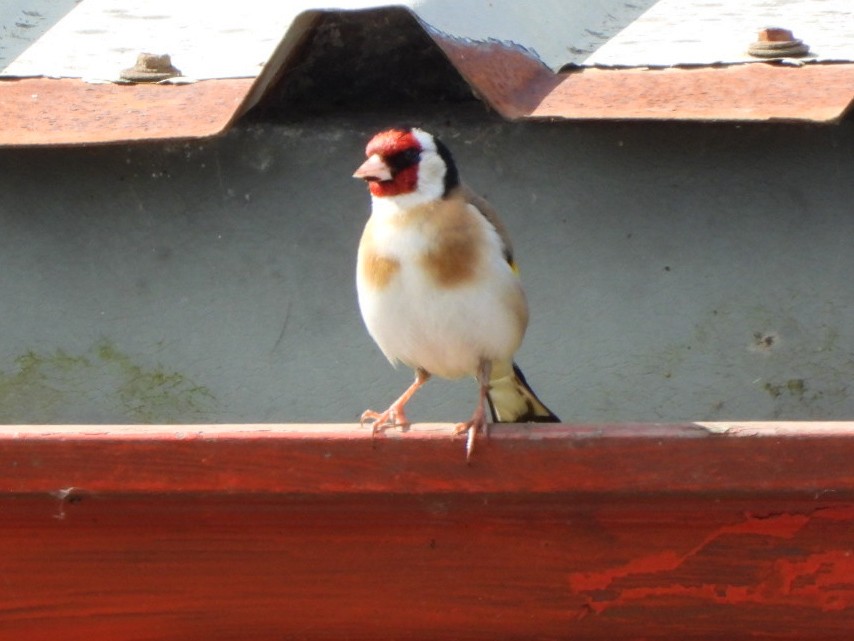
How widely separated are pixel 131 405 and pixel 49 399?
202mm

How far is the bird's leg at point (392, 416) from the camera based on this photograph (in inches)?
88.4

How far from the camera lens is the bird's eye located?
3.07 meters

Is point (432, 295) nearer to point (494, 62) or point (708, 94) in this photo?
point (494, 62)

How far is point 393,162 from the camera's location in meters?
3.08

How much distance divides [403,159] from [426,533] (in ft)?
3.71

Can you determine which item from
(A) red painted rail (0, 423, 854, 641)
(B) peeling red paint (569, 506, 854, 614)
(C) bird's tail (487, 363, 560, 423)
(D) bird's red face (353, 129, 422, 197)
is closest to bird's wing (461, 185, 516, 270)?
(D) bird's red face (353, 129, 422, 197)

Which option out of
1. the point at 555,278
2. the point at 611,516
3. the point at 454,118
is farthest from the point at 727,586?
the point at 454,118

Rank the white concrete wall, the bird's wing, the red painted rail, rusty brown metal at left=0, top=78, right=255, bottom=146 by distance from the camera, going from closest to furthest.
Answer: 1. the red painted rail
2. rusty brown metal at left=0, top=78, right=255, bottom=146
3. the bird's wing
4. the white concrete wall

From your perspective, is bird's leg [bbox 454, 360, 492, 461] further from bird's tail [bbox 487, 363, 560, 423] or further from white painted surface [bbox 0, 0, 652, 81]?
white painted surface [bbox 0, 0, 652, 81]

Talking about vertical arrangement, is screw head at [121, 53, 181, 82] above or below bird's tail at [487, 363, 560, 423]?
above

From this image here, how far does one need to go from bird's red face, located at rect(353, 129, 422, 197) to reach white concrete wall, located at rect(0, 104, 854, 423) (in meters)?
0.47

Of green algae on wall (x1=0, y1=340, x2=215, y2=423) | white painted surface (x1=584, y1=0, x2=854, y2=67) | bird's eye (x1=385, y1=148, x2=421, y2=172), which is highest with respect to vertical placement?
white painted surface (x1=584, y1=0, x2=854, y2=67)

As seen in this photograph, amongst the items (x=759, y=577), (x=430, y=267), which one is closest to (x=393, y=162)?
(x=430, y=267)

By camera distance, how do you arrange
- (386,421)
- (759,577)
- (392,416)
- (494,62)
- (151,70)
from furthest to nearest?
(151,70) → (494,62) → (392,416) → (386,421) → (759,577)
